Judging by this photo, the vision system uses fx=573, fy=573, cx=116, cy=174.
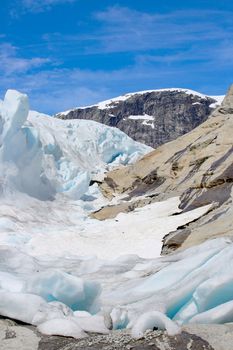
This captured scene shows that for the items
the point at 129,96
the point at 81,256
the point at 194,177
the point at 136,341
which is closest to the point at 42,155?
the point at 194,177

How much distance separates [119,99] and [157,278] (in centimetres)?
12186

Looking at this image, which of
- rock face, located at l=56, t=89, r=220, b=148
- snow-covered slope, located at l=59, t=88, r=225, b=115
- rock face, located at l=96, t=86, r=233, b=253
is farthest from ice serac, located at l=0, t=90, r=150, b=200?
snow-covered slope, located at l=59, t=88, r=225, b=115

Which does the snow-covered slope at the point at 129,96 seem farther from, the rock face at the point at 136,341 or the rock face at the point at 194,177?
the rock face at the point at 136,341

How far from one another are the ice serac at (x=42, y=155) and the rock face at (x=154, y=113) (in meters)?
72.0

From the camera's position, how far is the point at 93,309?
22.6ft

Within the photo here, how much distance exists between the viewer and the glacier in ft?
19.4

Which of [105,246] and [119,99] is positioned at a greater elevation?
[119,99]

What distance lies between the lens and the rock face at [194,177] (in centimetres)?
1414

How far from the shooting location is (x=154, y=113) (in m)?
122

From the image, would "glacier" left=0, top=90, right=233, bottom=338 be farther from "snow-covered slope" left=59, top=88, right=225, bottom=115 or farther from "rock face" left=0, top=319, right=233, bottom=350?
"snow-covered slope" left=59, top=88, right=225, bottom=115

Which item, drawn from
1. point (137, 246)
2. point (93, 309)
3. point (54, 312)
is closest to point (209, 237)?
point (137, 246)

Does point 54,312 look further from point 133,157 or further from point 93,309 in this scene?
point 133,157

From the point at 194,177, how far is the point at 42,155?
706 cm

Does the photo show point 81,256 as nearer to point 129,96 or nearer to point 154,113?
point 154,113
